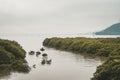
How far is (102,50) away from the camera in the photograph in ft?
275

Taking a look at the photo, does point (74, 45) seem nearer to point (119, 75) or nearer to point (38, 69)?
point (38, 69)

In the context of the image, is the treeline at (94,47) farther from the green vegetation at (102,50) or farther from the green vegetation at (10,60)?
the green vegetation at (10,60)

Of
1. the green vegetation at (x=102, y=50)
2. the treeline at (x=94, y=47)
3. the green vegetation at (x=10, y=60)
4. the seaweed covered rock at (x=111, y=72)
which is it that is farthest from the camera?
the treeline at (x=94, y=47)

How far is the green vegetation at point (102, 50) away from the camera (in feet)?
122

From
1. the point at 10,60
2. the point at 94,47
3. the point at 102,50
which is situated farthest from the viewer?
the point at 94,47

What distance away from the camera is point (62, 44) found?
405 ft

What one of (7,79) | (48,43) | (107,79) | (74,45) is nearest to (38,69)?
(7,79)

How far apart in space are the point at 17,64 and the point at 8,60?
410cm

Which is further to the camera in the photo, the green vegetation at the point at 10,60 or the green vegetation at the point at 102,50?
the green vegetation at the point at 10,60

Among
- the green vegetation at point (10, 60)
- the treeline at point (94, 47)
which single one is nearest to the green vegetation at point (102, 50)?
the treeline at point (94, 47)

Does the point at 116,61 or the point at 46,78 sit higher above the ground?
the point at 116,61

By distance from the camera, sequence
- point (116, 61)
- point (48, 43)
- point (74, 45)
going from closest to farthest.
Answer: point (116, 61)
point (74, 45)
point (48, 43)

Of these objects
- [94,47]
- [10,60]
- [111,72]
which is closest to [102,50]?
[94,47]

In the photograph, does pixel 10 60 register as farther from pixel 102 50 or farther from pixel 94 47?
pixel 94 47
